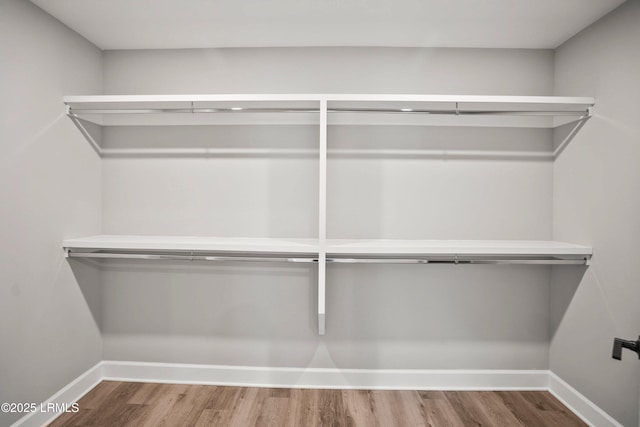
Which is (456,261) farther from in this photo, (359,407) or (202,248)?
(202,248)

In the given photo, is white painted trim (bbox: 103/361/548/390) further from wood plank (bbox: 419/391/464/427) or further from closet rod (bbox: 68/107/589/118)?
closet rod (bbox: 68/107/589/118)

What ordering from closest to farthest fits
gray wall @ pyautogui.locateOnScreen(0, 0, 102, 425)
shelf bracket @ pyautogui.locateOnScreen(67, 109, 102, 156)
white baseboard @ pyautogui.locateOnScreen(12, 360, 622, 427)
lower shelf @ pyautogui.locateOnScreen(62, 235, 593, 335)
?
gray wall @ pyautogui.locateOnScreen(0, 0, 102, 425) < lower shelf @ pyautogui.locateOnScreen(62, 235, 593, 335) < shelf bracket @ pyautogui.locateOnScreen(67, 109, 102, 156) < white baseboard @ pyautogui.locateOnScreen(12, 360, 622, 427)

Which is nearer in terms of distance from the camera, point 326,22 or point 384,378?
point 326,22

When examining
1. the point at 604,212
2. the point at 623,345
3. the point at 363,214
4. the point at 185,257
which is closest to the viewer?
the point at 623,345

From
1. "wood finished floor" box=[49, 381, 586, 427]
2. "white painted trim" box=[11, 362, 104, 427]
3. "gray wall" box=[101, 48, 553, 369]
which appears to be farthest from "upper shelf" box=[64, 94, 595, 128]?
"wood finished floor" box=[49, 381, 586, 427]

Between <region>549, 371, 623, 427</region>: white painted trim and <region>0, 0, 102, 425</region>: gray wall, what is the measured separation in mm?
3204

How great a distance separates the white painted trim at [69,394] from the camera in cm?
189

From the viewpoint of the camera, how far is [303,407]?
2162 millimetres

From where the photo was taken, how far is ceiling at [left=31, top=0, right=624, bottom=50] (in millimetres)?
1894

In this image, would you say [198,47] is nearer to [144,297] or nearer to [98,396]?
[144,297]

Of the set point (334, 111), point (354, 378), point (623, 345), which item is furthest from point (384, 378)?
point (334, 111)

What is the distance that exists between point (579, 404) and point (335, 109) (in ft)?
7.79

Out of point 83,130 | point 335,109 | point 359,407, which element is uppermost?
point 335,109

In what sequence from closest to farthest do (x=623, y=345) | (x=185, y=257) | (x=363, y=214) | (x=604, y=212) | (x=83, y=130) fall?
(x=623, y=345), (x=604, y=212), (x=185, y=257), (x=83, y=130), (x=363, y=214)
